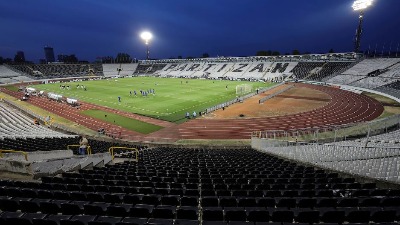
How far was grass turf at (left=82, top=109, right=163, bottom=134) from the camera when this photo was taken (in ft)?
107

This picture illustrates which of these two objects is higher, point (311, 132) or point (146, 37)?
point (146, 37)

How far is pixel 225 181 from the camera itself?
33.9 feet

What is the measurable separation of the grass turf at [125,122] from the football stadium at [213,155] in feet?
0.50

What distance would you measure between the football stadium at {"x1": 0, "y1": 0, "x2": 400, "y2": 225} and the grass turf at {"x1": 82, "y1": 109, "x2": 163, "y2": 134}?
15 cm

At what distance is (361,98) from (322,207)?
50342mm

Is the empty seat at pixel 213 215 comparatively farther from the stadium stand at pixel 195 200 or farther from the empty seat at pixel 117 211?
the empty seat at pixel 117 211

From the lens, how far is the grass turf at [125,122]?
3272 centimetres

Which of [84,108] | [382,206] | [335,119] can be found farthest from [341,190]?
[84,108]

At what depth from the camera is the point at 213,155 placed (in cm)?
1955

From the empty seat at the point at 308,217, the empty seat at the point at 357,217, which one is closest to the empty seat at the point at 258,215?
the empty seat at the point at 308,217

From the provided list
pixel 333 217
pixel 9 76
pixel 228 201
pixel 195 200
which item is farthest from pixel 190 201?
pixel 9 76

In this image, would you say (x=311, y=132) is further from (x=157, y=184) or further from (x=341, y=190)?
(x=157, y=184)

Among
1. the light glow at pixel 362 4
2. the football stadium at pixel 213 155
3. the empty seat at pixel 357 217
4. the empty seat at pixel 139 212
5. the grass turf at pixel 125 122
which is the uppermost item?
the light glow at pixel 362 4

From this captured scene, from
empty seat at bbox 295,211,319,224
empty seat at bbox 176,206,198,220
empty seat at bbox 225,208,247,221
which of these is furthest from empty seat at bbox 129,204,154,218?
empty seat at bbox 295,211,319,224
